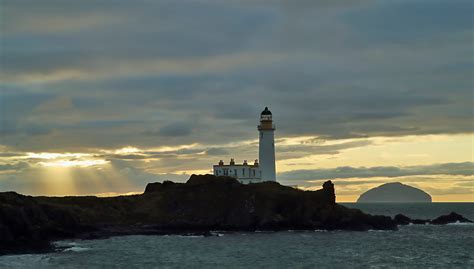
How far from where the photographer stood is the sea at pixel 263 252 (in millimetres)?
61656

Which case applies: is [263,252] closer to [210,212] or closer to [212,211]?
[212,211]

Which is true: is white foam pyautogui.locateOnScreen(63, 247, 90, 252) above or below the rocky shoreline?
below

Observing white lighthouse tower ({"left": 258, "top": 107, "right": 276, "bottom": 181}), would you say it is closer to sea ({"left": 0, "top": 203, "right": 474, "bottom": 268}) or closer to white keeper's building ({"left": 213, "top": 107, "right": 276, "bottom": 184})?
white keeper's building ({"left": 213, "top": 107, "right": 276, "bottom": 184})

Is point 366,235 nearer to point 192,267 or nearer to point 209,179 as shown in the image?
point 209,179

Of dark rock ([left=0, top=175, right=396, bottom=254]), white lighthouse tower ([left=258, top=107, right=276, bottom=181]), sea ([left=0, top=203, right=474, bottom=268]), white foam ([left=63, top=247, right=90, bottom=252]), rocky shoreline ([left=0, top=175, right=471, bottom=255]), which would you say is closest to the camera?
sea ([left=0, top=203, right=474, bottom=268])

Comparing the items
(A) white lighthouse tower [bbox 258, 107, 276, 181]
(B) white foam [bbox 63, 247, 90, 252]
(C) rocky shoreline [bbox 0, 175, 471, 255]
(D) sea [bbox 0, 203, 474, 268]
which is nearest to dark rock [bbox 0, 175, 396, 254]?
(C) rocky shoreline [bbox 0, 175, 471, 255]

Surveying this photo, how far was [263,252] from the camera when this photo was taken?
2753 inches

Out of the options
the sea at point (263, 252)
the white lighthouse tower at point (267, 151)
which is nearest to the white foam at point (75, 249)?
the sea at point (263, 252)

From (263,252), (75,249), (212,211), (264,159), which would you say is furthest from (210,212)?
(75,249)

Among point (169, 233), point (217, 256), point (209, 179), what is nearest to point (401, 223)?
point (209, 179)

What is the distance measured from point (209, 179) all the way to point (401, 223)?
38.0 meters

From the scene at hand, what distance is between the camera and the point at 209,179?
319ft

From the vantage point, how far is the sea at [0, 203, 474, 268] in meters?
61.7

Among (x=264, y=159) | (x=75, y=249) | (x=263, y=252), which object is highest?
(x=264, y=159)
